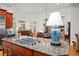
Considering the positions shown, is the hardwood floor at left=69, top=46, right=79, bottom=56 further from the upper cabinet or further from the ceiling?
the upper cabinet

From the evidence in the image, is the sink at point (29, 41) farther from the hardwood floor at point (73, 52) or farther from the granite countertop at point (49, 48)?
the hardwood floor at point (73, 52)

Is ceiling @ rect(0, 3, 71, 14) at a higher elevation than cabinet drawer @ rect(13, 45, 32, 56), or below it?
higher

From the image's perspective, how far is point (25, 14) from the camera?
192 cm

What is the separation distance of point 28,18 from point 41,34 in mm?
284

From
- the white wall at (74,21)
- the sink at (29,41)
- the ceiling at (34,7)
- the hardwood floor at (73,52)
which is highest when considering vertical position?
the ceiling at (34,7)

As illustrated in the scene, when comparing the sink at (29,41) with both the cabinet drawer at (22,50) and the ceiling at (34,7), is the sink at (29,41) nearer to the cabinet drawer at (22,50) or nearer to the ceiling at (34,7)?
the cabinet drawer at (22,50)

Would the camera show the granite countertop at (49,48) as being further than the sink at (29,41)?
No

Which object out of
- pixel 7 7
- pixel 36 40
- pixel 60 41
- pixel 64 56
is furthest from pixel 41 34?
pixel 7 7

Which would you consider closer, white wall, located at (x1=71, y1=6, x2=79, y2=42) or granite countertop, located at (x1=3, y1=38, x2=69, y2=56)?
granite countertop, located at (x1=3, y1=38, x2=69, y2=56)

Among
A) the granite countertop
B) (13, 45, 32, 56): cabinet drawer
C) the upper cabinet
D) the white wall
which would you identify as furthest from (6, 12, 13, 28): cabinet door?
the white wall

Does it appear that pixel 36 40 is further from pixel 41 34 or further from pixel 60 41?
pixel 60 41

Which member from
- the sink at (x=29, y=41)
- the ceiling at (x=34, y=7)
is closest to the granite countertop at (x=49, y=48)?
the sink at (x=29, y=41)

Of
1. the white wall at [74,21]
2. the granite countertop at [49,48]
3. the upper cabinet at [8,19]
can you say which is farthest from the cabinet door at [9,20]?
the white wall at [74,21]

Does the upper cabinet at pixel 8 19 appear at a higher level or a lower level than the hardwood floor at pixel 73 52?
higher
